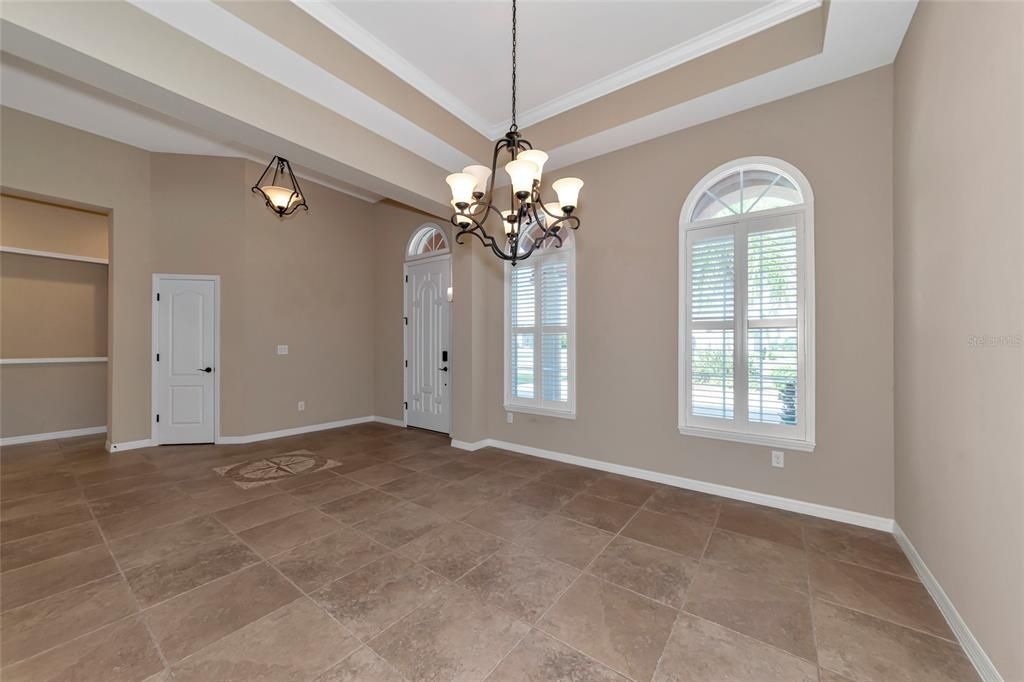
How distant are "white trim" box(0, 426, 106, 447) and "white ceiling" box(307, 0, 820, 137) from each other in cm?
654

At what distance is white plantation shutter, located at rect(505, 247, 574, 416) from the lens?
14.0ft

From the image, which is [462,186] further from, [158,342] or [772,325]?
[158,342]

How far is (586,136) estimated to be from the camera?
3637 mm

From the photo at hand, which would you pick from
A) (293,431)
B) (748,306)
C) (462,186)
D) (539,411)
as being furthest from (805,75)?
(293,431)

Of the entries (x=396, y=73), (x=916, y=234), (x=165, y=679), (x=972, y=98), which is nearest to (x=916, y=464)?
(x=916, y=234)

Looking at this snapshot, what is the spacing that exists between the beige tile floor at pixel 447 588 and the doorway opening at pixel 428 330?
2.17m

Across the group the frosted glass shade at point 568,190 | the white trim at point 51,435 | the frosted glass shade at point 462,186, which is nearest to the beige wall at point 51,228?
the white trim at point 51,435

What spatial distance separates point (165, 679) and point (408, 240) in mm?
5402

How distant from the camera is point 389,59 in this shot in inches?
124

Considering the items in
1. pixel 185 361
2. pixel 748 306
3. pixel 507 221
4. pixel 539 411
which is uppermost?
pixel 507 221

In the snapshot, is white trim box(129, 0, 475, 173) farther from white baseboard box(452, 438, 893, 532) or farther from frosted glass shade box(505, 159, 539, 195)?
white baseboard box(452, 438, 893, 532)

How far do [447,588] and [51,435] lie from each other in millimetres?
6672

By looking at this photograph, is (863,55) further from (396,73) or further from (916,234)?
(396,73)

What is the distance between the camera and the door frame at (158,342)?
5.00 meters
